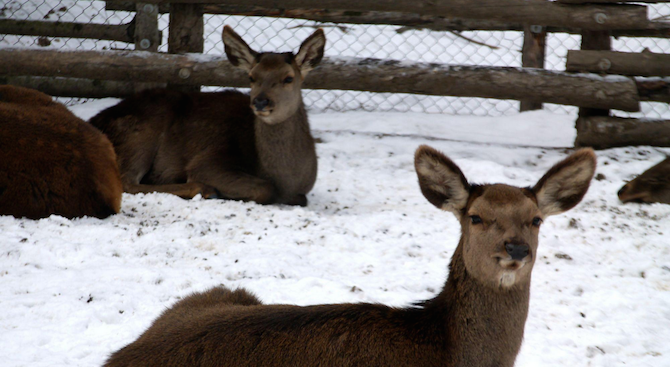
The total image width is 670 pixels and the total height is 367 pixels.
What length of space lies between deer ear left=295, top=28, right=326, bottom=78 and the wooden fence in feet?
3.80

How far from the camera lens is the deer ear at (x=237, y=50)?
7.27 metres

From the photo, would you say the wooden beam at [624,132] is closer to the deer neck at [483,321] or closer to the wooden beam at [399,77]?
the wooden beam at [399,77]

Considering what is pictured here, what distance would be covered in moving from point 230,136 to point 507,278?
5.16 metres

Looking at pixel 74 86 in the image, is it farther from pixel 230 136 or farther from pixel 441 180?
pixel 441 180

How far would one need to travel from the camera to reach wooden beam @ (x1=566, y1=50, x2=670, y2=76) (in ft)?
28.7

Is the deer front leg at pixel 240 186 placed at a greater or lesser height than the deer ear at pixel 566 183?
lesser

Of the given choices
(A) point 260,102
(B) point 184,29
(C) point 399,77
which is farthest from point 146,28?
(C) point 399,77

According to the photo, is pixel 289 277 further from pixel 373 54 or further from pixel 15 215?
pixel 373 54

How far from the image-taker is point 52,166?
545 cm

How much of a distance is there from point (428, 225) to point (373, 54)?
8.61 metres

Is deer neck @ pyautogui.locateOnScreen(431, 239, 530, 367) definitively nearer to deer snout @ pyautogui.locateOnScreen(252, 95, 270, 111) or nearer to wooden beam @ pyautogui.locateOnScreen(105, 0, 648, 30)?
deer snout @ pyautogui.locateOnScreen(252, 95, 270, 111)

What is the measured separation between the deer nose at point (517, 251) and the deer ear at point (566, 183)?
486 mm

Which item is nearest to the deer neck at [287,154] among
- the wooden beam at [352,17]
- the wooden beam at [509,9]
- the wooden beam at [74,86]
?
the wooden beam at [509,9]

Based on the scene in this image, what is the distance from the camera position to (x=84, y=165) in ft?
18.5
